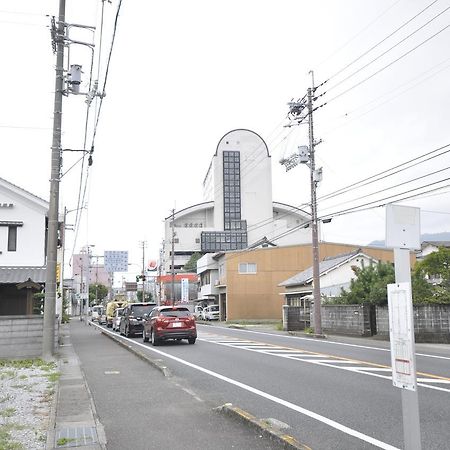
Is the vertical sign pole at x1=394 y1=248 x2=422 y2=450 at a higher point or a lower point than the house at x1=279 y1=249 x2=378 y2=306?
lower

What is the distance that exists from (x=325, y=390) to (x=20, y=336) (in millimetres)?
10409

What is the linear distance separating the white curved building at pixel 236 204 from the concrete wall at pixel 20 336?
8181 cm

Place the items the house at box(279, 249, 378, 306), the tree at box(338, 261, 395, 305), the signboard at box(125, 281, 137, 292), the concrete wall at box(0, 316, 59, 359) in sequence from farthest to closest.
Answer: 1. the signboard at box(125, 281, 137, 292)
2. the house at box(279, 249, 378, 306)
3. the tree at box(338, 261, 395, 305)
4. the concrete wall at box(0, 316, 59, 359)

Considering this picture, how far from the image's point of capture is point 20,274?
22.3 meters

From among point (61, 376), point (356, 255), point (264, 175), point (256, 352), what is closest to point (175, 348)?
point (256, 352)

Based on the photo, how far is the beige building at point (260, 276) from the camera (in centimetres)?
5397

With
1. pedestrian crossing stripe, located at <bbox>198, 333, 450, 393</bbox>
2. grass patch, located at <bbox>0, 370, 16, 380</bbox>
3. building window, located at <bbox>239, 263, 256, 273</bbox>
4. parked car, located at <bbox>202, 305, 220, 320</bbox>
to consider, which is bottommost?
parked car, located at <bbox>202, 305, 220, 320</bbox>

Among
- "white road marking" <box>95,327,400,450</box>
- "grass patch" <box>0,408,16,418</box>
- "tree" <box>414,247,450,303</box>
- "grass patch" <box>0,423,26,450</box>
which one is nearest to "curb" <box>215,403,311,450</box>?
"white road marking" <box>95,327,400,450</box>

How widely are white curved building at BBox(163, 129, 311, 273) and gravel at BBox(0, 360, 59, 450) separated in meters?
85.7

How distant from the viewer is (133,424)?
7.20 m

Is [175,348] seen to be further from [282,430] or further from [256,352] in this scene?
[282,430]

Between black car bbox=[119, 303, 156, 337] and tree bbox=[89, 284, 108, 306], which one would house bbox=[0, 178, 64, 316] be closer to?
black car bbox=[119, 303, 156, 337]

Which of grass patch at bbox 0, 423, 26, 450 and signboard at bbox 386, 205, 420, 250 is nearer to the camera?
signboard at bbox 386, 205, 420, 250

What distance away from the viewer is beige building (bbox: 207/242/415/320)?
53969mm
